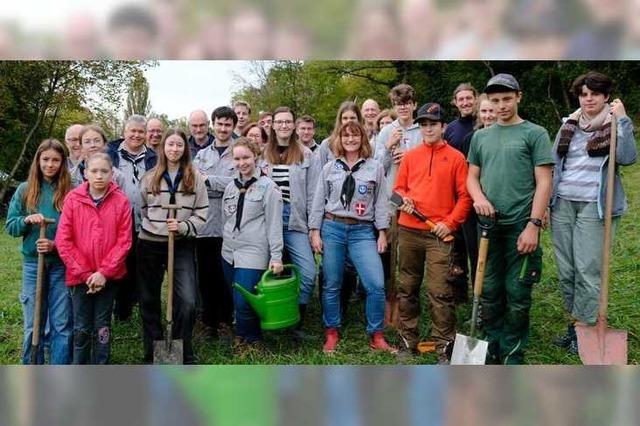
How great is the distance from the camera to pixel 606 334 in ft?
11.4

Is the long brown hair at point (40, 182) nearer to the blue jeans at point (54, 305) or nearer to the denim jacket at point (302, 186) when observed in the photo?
the blue jeans at point (54, 305)

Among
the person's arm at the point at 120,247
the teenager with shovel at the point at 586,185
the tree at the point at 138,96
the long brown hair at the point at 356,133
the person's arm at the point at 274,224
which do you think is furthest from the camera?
the long brown hair at the point at 356,133

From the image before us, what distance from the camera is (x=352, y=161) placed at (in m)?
4.03

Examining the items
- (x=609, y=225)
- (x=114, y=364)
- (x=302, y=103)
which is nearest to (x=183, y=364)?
(x=114, y=364)

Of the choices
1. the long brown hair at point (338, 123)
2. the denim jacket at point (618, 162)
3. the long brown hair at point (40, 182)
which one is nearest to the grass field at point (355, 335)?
the denim jacket at point (618, 162)

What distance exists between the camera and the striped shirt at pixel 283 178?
417 centimetres

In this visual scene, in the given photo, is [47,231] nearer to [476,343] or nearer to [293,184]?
[293,184]

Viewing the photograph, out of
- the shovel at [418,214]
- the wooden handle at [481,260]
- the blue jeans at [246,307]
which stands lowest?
the blue jeans at [246,307]

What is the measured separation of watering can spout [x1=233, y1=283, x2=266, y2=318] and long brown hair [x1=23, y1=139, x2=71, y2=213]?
1221 millimetres

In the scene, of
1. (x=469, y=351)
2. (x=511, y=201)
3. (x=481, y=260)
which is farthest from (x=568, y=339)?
(x=511, y=201)

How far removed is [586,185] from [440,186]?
907 mm

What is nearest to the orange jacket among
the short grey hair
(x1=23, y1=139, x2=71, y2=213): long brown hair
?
the short grey hair

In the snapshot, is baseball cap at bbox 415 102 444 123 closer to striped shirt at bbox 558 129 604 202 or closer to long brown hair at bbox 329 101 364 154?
A: long brown hair at bbox 329 101 364 154

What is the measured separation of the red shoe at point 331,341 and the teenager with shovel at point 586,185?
5.12ft
